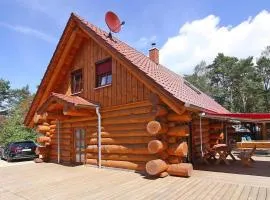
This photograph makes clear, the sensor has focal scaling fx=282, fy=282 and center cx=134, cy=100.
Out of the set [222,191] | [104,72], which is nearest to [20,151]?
[104,72]

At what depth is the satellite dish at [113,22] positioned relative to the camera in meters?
12.9

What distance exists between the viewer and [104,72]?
1269 centimetres

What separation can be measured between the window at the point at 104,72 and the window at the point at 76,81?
1.61m

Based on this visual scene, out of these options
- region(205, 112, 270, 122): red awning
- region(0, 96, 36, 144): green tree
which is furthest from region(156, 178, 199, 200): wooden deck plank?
region(0, 96, 36, 144): green tree

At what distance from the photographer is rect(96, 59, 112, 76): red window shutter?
1241 centimetres

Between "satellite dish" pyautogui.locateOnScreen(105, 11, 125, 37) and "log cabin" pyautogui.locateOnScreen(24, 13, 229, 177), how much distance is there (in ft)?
1.82

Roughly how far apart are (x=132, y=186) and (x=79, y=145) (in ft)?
20.2

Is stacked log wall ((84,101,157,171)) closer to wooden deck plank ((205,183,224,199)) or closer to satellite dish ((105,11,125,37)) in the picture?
wooden deck plank ((205,183,224,199))

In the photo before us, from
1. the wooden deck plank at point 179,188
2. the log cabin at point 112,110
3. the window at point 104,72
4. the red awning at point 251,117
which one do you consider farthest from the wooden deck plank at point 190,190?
the window at point 104,72

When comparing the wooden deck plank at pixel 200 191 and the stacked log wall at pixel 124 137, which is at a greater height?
the stacked log wall at pixel 124 137

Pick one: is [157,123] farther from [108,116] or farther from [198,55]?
[198,55]

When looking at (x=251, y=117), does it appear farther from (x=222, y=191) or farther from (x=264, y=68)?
(x=264, y=68)

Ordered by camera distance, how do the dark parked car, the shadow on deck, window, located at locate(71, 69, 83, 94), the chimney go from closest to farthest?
the shadow on deck, window, located at locate(71, 69, 83, 94), the chimney, the dark parked car

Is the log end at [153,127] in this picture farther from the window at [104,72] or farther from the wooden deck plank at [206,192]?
the window at [104,72]
